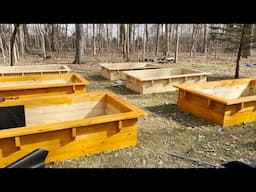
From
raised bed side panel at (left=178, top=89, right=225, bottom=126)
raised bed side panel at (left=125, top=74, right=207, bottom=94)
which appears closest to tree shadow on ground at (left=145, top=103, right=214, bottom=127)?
raised bed side panel at (left=178, top=89, right=225, bottom=126)

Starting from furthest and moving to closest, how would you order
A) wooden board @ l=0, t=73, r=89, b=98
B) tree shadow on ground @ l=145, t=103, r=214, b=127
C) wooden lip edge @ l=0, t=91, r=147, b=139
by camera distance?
wooden board @ l=0, t=73, r=89, b=98, tree shadow on ground @ l=145, t=103, r=214, b=127, wooden lip edge @ l=0, t=91, r=147, b=139

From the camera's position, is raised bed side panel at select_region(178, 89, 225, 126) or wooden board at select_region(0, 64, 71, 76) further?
wooden board at select_region(0, 64, 71, 76)

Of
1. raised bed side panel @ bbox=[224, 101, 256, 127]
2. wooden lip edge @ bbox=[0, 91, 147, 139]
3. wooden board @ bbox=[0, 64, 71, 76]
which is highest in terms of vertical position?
wooden board @ bbox=[0, 64, 71, 76]

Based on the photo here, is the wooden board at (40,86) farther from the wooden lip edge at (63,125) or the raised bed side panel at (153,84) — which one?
the wooden lip edge at (63,125)

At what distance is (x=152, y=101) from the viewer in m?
6.37

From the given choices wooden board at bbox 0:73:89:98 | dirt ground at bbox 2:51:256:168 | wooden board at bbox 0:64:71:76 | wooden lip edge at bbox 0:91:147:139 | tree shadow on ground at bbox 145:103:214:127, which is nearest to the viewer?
wooden lip edge at bbox 0:91:147:139

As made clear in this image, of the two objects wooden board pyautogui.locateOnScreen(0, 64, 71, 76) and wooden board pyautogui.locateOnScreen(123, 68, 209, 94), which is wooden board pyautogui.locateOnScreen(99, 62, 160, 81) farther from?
wooden board pyautogui.locateOnScreen(0, 64, 71, 76)

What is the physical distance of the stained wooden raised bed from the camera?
15.0 feet

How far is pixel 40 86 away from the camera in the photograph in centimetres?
552

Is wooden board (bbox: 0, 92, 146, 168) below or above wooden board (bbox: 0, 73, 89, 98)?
below

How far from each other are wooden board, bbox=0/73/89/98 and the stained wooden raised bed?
8.70 feet

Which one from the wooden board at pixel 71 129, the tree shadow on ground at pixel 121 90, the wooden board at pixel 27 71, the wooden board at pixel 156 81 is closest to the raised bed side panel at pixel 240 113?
the wooden board at pixel 71 129
